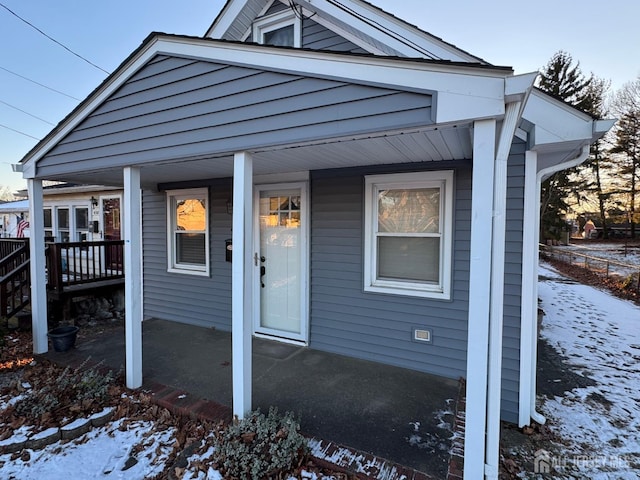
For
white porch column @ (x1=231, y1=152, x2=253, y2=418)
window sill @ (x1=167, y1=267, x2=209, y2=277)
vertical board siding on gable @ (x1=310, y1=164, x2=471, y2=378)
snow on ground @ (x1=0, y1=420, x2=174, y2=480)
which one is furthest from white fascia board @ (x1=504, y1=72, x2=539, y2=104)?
window sill @ (x1=167, y1=267, x2=209, y2=277)

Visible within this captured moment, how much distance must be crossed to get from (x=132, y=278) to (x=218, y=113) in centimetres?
189

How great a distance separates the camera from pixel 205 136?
2.60 metres

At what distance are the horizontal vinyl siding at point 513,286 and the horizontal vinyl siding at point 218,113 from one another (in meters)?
1.54

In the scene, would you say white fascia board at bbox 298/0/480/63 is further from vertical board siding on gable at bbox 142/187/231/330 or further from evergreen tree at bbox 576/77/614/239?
evergreen tree at bbox 576/77/614/239

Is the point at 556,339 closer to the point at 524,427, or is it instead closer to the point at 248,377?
the point at 524,427

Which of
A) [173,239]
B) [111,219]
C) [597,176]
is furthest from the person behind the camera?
[597,176]

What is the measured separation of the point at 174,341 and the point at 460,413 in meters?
3.67

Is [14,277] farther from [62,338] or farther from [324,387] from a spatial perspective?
[324,387]

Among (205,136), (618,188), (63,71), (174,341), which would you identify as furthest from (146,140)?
(618,188)

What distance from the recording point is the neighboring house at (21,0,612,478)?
1.82 meters

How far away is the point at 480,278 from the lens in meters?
1.70

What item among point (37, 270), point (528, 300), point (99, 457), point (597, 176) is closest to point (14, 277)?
point (37, 270)

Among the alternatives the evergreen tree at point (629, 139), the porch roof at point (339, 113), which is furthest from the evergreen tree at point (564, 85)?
the porch roof at point (339, 113)

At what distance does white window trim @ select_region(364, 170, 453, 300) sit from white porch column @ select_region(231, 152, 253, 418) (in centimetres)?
165
